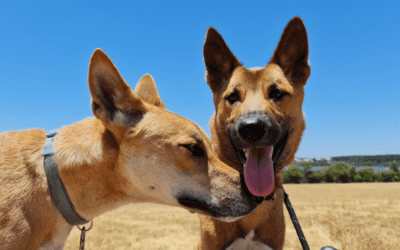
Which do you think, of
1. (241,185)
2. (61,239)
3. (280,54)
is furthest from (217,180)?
(280,54)

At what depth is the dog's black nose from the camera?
3744 mm

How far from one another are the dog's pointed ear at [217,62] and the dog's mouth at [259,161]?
45.3 inches

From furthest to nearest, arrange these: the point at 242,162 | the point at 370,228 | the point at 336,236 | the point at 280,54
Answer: the point at 370,228
the point at 336,236
the point at 280,54
the point at 242,162

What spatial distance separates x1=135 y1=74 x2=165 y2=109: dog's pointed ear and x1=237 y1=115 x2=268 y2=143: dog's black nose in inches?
60.4

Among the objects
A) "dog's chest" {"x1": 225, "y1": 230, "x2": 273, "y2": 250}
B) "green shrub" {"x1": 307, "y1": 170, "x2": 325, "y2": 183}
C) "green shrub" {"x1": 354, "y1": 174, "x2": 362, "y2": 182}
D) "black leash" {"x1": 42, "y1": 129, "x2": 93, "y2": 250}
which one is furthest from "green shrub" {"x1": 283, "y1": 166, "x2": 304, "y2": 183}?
"black leash" {"x1": 42, "y1": 129, "x2": 93, "y2": 250}

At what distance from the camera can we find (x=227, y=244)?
4344mm

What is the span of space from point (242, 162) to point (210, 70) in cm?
171

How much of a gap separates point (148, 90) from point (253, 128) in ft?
7.04

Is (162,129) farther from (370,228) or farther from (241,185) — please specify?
(370,228)

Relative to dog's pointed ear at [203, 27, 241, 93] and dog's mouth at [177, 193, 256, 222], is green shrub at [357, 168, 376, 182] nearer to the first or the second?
dog's pointed ear at [203, 27, 241, 93]

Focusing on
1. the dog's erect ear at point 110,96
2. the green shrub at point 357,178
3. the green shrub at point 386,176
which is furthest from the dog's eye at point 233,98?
the green shrub at point 386,176

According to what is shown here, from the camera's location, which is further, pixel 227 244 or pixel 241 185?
pixel 227 244

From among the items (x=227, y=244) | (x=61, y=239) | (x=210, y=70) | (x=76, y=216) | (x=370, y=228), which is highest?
(x=210, y=70)

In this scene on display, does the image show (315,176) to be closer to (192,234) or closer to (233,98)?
(192,234)
